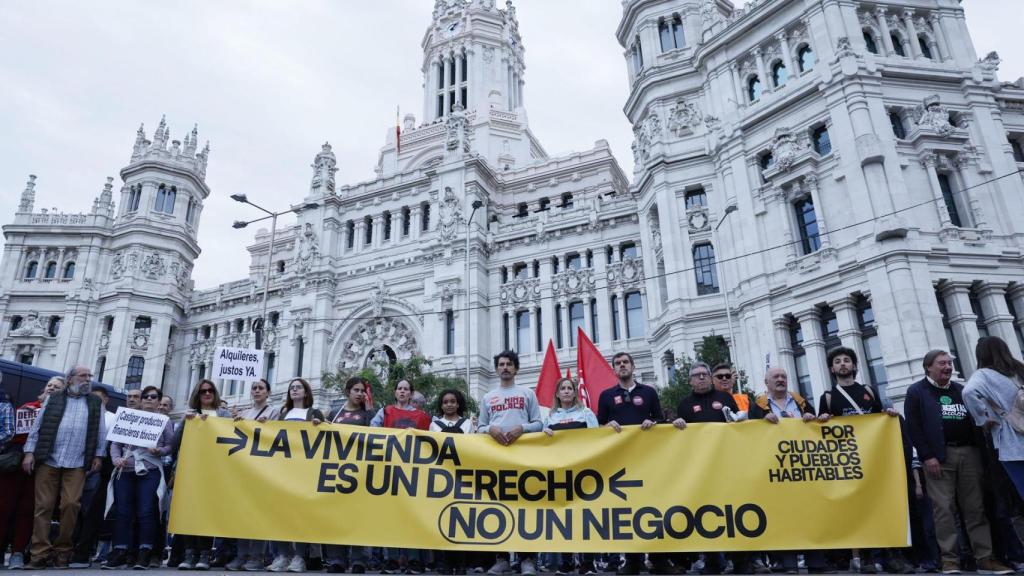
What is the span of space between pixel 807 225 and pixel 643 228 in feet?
28.5

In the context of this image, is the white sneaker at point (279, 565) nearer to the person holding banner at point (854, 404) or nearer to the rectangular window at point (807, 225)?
the person holding banner at point (854, 404)

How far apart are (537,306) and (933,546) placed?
29089mm

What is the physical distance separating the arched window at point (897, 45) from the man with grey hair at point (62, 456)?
31242 mm

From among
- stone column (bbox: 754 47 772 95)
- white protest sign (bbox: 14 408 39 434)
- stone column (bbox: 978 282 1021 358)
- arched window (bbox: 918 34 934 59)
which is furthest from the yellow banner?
arched window (bbox: 918 34 934 59)

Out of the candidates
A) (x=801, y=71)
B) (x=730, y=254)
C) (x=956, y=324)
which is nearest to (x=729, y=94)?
(x=801, y=71)

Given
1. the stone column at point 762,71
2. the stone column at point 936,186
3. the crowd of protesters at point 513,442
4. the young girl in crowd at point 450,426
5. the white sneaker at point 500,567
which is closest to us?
the crowd of protesters at point 513,442

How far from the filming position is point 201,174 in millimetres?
51406

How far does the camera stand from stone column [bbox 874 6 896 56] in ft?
86.9

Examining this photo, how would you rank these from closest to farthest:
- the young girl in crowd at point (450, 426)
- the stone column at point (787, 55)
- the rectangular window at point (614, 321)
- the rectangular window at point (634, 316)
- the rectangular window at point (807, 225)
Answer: the young girl in crowd at point (450, 426) → the rectangular window at point (807, 225) → the stone column at point (787, 55) → the rectangular window at point (634, 316) → the rectangular window at point (614, 321)

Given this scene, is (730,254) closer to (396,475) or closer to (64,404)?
(396,475)

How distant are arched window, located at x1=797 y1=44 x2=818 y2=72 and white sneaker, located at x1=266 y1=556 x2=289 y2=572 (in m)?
27.7

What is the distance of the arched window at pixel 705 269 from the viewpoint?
28594mm

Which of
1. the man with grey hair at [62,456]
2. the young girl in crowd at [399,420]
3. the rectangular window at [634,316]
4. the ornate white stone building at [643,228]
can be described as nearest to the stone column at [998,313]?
the ornate white stone building at [643,228]

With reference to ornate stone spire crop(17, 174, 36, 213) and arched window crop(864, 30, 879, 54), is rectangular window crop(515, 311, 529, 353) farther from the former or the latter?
ornate stone spire crop(17, 174, 36, 213)
